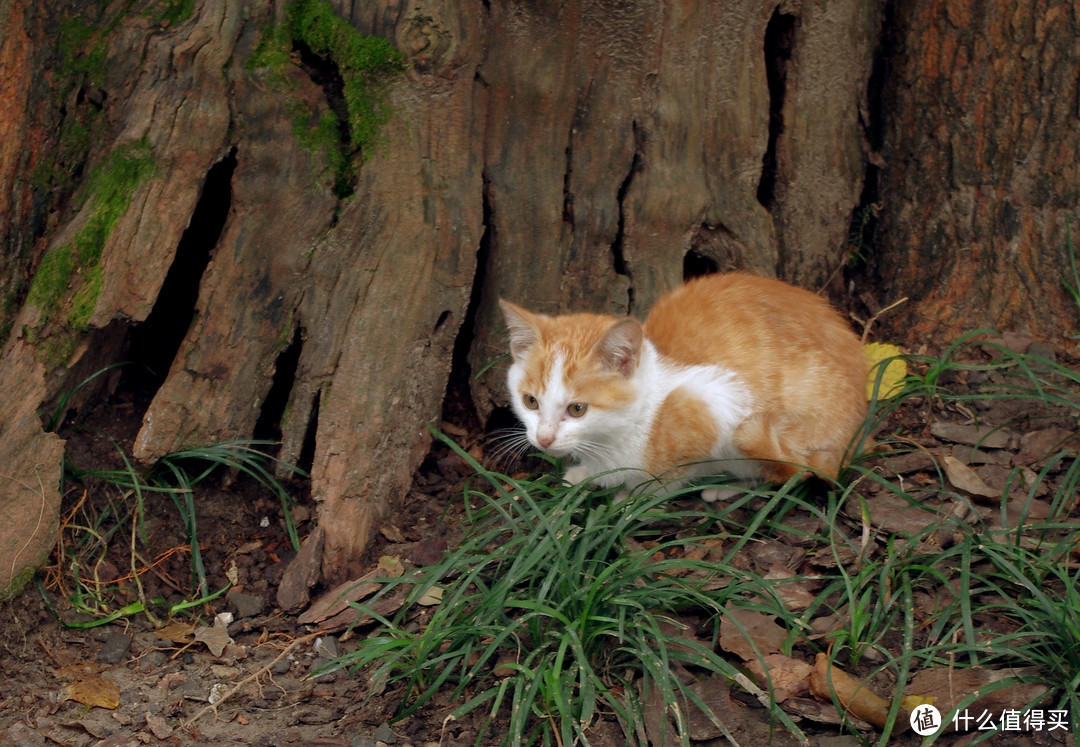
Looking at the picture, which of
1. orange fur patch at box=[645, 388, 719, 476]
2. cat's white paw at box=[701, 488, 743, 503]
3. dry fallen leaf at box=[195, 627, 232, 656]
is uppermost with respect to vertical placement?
orange fur patch at box=[645, 388, 719, 476]

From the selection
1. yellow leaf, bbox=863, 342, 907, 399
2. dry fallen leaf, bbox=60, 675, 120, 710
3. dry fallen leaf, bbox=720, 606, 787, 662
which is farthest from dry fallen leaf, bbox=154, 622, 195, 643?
yellow leaf, bbox=863, 342, 907, 399

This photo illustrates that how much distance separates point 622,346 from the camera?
3547 millimetres

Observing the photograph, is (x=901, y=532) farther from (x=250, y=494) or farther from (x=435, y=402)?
(x=250, y=494)

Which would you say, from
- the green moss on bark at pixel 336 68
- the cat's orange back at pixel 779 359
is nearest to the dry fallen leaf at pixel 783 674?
the cat's orange back at pixel 779 359

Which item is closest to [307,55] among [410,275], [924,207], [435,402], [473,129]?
[473,129]

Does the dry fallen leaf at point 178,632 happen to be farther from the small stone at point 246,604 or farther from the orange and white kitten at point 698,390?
the orange and white kitten at point 698,390

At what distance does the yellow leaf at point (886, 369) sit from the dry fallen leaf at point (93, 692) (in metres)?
3.02

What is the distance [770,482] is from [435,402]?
4.70 feet

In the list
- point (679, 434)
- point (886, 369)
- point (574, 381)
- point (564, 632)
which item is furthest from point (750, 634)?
point (886, 369)

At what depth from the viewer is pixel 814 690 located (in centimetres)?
294

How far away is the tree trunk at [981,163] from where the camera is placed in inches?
158

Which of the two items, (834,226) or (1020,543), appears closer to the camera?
(1020,543)

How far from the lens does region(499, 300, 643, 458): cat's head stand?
359 centimetres

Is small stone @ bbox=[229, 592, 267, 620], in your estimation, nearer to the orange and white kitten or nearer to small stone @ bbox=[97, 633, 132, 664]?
small stone @ bbox=[97, 633, 132, 664]
